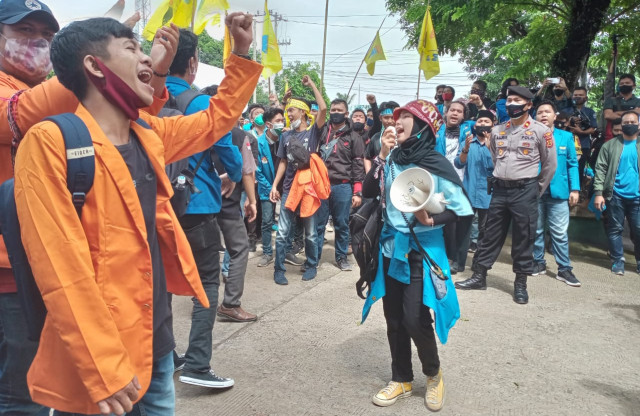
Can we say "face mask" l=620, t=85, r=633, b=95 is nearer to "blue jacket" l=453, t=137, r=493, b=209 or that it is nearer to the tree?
the tree

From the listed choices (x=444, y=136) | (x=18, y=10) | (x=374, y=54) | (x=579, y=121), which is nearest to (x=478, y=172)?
(x=444, y=136)

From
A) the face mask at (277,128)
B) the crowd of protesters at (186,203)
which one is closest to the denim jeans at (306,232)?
the crowd of protesters at (186,203)

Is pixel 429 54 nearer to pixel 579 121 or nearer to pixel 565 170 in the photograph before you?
pixel 579 121

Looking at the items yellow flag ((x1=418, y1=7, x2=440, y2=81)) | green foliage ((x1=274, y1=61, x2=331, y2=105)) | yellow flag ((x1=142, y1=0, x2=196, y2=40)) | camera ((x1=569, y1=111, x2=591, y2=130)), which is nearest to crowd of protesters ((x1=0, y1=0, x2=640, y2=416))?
yellow flag ((x1=142, y1=0, x2=196, y2=40))

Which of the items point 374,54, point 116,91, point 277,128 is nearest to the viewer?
point 116,91

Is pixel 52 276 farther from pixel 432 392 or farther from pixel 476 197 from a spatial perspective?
pixel 476 197

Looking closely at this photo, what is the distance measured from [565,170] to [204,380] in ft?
17.3

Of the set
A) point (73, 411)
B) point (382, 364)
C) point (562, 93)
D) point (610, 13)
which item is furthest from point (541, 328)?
point (610, 13)

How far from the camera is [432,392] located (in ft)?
10.9

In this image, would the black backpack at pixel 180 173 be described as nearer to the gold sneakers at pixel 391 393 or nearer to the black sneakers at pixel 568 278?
the gold sneakers at pixel 391 393

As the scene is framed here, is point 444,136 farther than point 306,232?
Yes

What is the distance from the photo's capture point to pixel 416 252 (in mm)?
3293

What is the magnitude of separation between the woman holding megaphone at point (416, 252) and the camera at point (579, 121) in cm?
605

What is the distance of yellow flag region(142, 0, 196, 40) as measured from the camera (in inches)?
180
